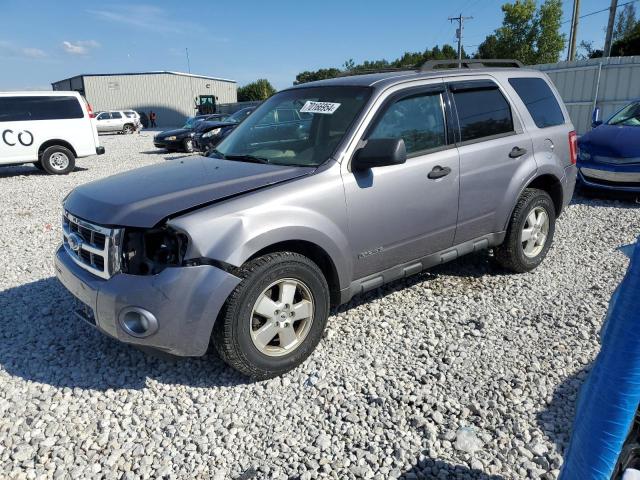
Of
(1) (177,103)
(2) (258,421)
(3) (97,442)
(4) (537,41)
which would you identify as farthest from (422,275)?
(1) (177,103)

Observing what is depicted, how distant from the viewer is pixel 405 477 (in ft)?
7.47

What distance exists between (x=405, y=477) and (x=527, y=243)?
9.93 ft

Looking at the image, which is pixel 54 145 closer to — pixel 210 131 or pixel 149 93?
pixel 210 131

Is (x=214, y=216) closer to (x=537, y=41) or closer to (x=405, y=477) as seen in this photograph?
(x=405, y=477)

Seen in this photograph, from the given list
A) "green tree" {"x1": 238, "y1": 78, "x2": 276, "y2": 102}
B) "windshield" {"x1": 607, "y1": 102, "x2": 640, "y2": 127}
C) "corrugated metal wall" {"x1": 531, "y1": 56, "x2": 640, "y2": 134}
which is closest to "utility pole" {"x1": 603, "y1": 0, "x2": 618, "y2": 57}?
"corrugated metal wall" {"x1": 531, "y1": 56, "x2": 640, "y2": 134}

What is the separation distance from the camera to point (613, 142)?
7266mm

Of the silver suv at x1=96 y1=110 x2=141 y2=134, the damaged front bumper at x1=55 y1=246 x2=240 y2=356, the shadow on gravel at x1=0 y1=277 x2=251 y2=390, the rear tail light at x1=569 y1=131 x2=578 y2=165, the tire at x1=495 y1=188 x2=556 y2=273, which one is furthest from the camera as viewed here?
the silver suv at x1=96 y1=110 x2=141 y2=134

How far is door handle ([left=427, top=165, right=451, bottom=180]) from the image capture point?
3.57 meters

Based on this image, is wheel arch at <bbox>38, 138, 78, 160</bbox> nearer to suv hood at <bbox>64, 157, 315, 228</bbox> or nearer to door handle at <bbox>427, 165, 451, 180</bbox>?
suv hood at <bbox>64, 157, 315, 228</bbox>

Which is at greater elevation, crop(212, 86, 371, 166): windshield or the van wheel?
crop(212, 86, 371, 166): windshield

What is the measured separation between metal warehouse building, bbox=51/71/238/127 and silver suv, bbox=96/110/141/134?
669 inches

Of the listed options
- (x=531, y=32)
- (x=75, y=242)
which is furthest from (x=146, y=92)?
(x=75, y=242)

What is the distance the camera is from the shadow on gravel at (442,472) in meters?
2.26

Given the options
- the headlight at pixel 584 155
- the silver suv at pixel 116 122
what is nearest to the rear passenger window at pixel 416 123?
the headlight at pixel 584 155
